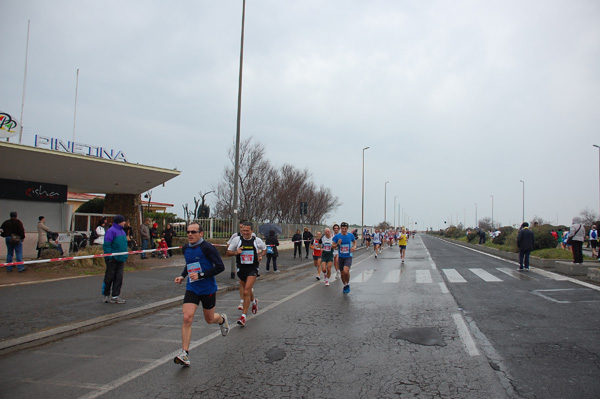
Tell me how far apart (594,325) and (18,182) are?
64.8 feet

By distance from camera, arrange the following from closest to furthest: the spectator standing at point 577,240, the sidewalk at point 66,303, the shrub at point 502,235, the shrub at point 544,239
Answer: the sidewalk at point 66,303, the spectator standing at point 577,240, the shrub at point 544,239, the shrub at point 502,235

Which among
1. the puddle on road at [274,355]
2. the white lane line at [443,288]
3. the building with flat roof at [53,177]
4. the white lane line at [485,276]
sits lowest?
the puddle on road at [274,355]

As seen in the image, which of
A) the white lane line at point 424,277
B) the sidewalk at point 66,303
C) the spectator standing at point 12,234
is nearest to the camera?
the sidewalk at point 66,303

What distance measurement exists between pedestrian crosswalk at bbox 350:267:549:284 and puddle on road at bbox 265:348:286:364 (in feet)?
26.1

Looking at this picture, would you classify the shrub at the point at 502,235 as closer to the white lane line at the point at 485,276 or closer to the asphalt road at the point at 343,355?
the white lane line at the point at 485,276

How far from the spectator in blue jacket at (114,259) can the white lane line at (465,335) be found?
683 centimetres

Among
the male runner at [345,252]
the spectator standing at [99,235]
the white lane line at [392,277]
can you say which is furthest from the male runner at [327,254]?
the spectator standing at [99,235]

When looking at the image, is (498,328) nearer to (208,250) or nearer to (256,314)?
(256,314)

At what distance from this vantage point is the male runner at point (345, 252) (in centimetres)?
1093

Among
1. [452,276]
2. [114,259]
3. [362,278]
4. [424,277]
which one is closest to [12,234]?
[114,259]

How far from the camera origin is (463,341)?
600cm

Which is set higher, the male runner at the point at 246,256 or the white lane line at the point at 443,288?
the male runner at the point at 246,256

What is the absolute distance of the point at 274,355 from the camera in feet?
17.9

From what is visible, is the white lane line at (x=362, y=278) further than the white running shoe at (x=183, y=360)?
Yes
